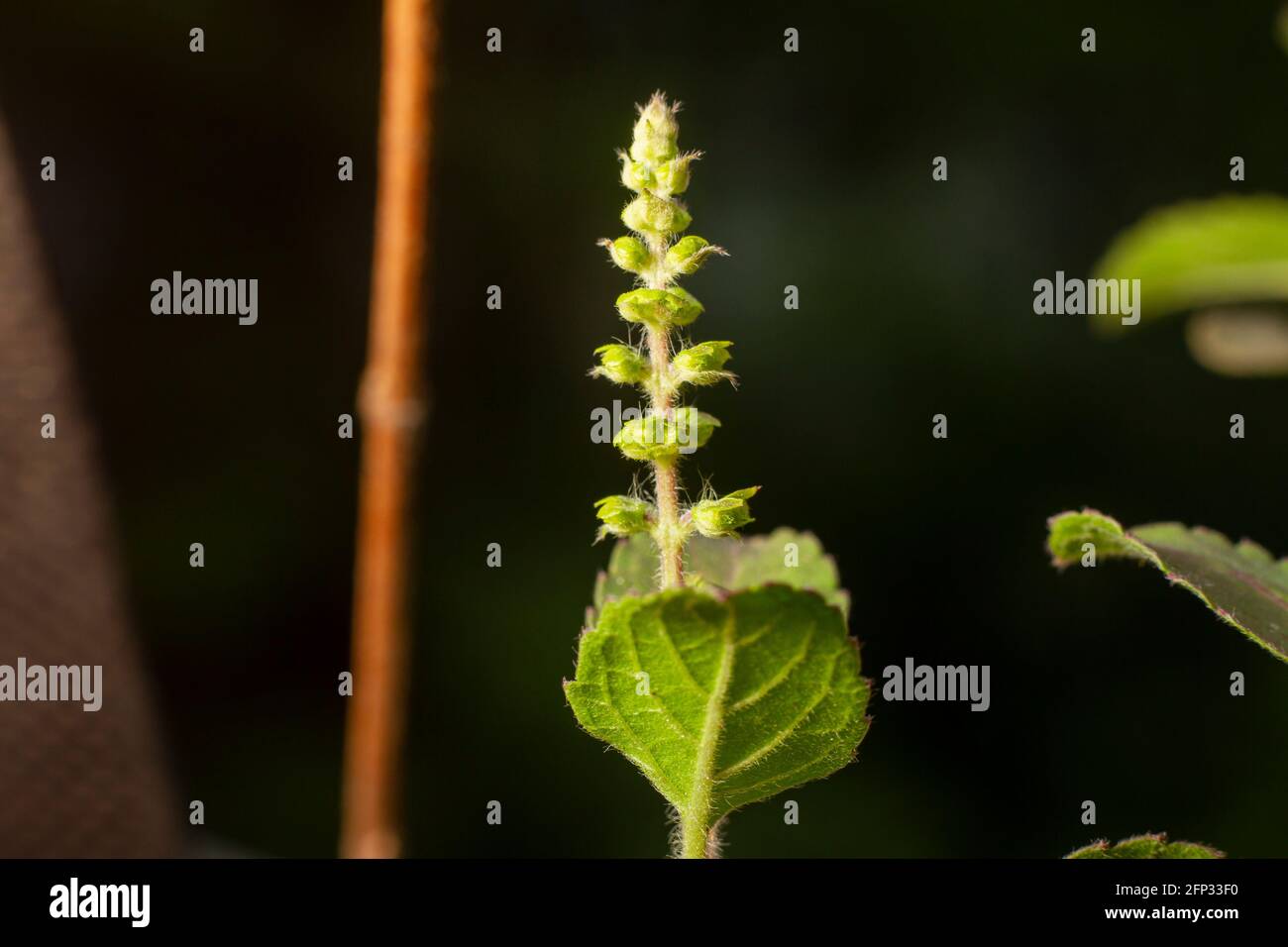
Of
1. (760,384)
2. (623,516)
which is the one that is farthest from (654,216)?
(760,384)

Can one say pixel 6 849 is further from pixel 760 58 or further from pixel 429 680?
pixel 760 58

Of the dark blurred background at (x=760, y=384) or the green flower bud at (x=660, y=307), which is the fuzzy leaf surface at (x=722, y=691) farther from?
the dark blurred background at (x=760, y=384)

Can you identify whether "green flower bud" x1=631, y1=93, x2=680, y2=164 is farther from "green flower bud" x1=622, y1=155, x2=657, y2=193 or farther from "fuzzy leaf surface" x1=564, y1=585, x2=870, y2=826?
"fuzzy leaf surface" x1=564, y1=585, x2=870, y2=826

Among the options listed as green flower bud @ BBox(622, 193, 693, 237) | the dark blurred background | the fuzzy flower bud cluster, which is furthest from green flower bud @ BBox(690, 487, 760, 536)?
the dark blurred background

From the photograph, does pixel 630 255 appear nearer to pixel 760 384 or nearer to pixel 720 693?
pixel 720 693

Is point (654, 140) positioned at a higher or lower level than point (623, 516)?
higher

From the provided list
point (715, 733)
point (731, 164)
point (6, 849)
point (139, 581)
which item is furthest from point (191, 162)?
point (715, 733)

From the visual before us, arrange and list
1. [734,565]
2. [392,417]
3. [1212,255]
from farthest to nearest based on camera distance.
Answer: [734,565] < [392,417] < [1212,255]
